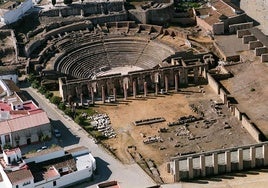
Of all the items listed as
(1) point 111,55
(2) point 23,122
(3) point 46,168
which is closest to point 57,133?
(2) point 23,122

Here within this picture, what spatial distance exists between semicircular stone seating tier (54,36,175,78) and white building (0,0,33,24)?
11.2m

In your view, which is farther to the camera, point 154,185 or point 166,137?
point 166,137

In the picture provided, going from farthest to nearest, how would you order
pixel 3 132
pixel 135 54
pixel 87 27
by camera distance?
pixel 87 27, pixel 135 54, pixel 3 132

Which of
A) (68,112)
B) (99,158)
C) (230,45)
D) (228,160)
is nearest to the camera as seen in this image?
(228,160)

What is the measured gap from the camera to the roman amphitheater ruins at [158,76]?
243ft

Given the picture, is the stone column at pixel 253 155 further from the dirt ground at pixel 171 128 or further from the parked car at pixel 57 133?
the parked car at pixel 57 133

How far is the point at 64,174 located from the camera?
6731 cm

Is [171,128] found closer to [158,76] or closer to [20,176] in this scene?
[158,76]

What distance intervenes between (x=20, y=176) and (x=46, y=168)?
3.25 metres

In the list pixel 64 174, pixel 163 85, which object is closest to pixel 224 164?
pixel 64 174

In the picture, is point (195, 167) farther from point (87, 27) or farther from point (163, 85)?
point (87, 27)

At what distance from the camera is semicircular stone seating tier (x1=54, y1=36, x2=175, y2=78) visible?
94.1 meters

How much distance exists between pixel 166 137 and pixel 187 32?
1166 inches

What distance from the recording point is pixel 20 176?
65.2 metres
